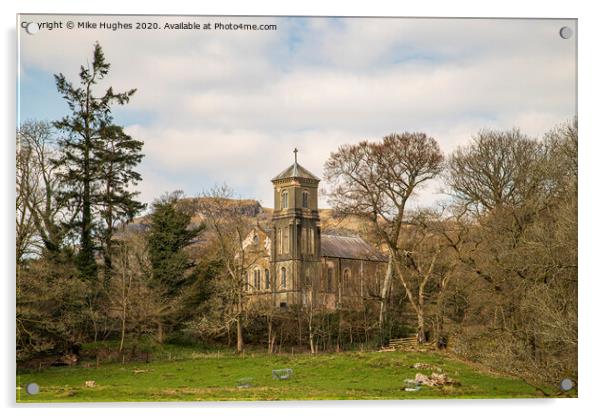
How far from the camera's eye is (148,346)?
15.7 m

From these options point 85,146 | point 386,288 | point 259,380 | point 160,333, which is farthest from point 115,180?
point 386,288

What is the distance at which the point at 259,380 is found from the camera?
1381cm

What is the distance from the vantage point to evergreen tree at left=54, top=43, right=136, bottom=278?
43.4ft

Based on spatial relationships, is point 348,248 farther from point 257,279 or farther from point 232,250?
point 232,250

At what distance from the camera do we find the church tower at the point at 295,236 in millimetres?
14938

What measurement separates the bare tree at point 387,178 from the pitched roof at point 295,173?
1.21 ft

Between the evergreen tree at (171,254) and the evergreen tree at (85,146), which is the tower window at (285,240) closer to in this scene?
the evergreen tree at (171,254)

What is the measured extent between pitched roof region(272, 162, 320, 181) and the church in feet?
3.40

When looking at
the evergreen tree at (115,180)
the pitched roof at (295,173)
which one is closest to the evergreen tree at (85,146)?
the evergreen tree at (115,180)

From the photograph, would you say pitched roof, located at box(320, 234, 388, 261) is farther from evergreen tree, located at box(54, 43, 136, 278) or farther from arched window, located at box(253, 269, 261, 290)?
evergreen tree, located at box(54, 43, 136, 278)

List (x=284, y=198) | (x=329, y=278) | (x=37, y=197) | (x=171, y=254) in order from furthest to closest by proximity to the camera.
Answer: (x=329, y=278), (x=171, y=254), (x=284, y=198), (x=37, y=197)

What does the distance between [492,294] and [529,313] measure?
4.59ft

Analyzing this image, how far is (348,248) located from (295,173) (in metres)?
4.21
